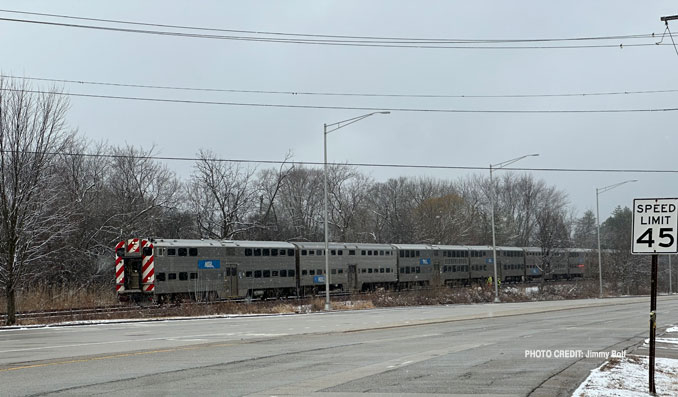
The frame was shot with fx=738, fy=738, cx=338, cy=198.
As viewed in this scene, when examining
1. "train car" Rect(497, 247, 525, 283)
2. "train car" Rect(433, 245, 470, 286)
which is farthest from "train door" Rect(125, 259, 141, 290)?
"train car" Rect(497, 247, 525, 283)

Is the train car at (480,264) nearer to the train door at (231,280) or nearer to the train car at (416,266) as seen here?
the train car at (416,266)

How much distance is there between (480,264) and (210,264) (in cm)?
3452

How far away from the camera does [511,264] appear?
72312mm

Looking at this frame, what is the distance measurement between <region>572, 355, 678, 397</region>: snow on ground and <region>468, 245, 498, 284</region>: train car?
170 feet

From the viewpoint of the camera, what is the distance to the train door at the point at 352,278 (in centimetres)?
5141

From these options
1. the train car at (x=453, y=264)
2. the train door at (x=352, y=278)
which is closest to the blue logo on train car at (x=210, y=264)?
the train door at (x=352, y=278)

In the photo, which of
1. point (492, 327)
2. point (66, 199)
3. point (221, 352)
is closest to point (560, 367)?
point (221, 352)

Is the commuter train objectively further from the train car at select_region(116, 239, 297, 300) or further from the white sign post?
the white sign post

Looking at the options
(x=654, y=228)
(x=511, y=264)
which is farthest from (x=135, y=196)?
(x=654, y=228)

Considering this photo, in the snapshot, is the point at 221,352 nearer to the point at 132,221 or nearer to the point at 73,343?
the point at 73,343

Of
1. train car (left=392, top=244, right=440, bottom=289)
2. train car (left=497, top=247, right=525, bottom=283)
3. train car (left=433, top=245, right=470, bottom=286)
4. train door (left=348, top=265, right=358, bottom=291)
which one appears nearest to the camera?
train door (left=348, top=265, right=358, bottom=291)

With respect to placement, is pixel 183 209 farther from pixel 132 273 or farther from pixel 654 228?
pixel 654 228

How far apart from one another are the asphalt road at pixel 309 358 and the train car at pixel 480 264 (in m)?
39.8

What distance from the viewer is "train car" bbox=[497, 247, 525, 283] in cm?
6981
